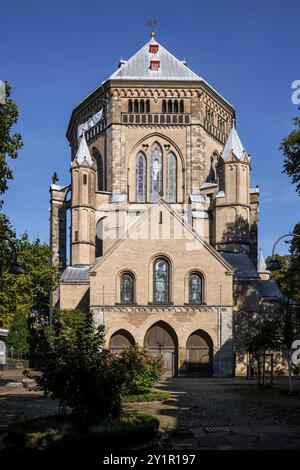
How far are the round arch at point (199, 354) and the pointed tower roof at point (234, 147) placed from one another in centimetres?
1604

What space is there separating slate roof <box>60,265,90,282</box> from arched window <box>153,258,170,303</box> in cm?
695

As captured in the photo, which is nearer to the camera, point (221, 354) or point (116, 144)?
point (221, 354)

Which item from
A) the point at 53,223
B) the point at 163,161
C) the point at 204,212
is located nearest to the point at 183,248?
the point at 204,212

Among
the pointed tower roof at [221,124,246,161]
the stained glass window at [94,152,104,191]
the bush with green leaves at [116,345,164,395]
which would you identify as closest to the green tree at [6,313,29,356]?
the stained glass window at [94,152,104,191]

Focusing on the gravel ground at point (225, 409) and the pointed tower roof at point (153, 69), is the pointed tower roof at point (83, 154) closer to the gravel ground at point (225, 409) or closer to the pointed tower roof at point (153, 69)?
the pointed tower roof at point (153, 69)

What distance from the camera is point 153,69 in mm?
63719

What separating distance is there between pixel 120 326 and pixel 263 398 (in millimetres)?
20867

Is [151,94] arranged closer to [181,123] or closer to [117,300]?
[181,123]

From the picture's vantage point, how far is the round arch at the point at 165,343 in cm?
4825

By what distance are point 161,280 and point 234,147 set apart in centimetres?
1450

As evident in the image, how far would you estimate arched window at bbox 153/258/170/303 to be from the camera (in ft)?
160

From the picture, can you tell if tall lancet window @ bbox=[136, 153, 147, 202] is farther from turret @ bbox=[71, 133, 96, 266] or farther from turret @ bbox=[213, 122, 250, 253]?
turret @ bbox=[213, 122, 250, 253]

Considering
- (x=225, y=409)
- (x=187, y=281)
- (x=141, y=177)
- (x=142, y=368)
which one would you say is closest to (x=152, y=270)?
(x=187, y=281)

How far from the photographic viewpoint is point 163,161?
2387 inches
